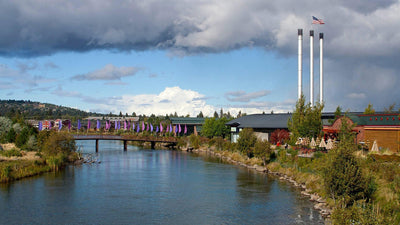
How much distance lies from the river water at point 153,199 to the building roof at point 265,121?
3455 cm

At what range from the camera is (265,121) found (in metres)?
101

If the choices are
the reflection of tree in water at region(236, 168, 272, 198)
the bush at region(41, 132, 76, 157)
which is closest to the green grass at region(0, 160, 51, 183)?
the bush at region(41, 132, 76, 157)

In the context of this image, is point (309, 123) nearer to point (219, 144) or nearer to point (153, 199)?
point (153, 199)

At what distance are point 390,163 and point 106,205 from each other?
3000cm

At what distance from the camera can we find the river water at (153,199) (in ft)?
114

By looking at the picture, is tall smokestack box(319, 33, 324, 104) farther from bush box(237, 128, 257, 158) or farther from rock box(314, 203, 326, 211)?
rock box(314, 203, 326, 211)

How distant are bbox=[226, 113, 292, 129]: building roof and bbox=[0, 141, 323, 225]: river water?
34.5m

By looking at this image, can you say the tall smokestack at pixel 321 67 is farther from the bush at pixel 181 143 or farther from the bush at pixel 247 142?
the bush at pixel 181 143

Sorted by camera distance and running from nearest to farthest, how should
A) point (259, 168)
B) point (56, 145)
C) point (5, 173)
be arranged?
point (5, 173) → point (259, 168) → point (56, 145)

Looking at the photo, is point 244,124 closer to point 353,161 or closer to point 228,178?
point 228,178

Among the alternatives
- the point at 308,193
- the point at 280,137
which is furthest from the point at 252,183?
the point at 280,137

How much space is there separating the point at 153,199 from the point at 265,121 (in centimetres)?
6344

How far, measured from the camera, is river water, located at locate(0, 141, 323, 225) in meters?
34.8

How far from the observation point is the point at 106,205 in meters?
39.3
